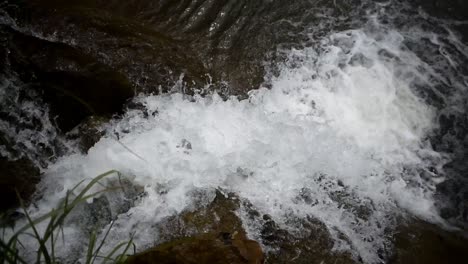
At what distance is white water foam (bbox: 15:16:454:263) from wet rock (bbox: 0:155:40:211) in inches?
4.7

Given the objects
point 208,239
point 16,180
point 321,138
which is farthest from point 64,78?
point 321,138

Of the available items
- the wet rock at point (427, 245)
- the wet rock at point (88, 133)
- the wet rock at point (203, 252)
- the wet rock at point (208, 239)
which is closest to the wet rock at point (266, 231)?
the wet rock at point (208, 239)

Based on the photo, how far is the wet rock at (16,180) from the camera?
9.52 ft

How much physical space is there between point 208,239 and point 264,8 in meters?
3.18

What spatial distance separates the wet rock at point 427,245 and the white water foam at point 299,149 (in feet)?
0.46

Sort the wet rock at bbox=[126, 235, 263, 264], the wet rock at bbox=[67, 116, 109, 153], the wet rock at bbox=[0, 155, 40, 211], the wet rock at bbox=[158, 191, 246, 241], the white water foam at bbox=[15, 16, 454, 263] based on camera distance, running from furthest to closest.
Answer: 1. the wet rock at bbox=[67, 116, 109, 153]
2. the white water foam at bbox=[15, 16, 454, 263]
3. the wet rock at bbox=[158, 191, 246, 241]
4. the wet rock at bbox=[0, 155, 40, 211]
5. the wet rock at bbox=[126, 235, 263, 264]

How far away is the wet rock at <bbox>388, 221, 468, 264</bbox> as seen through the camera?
10.5ft

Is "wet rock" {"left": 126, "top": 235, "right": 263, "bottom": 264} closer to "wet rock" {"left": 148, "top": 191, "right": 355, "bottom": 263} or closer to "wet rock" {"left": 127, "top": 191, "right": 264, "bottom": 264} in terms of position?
"wet rock" {"left": 127, "top": 191, "right": 264, "bottom": 264}

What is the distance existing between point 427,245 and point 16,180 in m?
3.48

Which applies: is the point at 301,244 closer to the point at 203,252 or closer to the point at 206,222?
the point at 206,222

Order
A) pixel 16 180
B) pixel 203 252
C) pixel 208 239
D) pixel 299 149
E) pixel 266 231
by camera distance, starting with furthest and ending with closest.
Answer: pixel 299 149 → pixel 266 231 → pixel 16 180 → pixel 208 239 → pixel 203 252

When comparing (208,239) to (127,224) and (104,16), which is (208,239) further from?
(104,16)

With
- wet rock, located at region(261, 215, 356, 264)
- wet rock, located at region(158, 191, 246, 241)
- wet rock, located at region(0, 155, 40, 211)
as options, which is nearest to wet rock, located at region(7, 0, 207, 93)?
wet rock, located at region(0, 155, 40, 211)

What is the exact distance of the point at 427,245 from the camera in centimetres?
327
